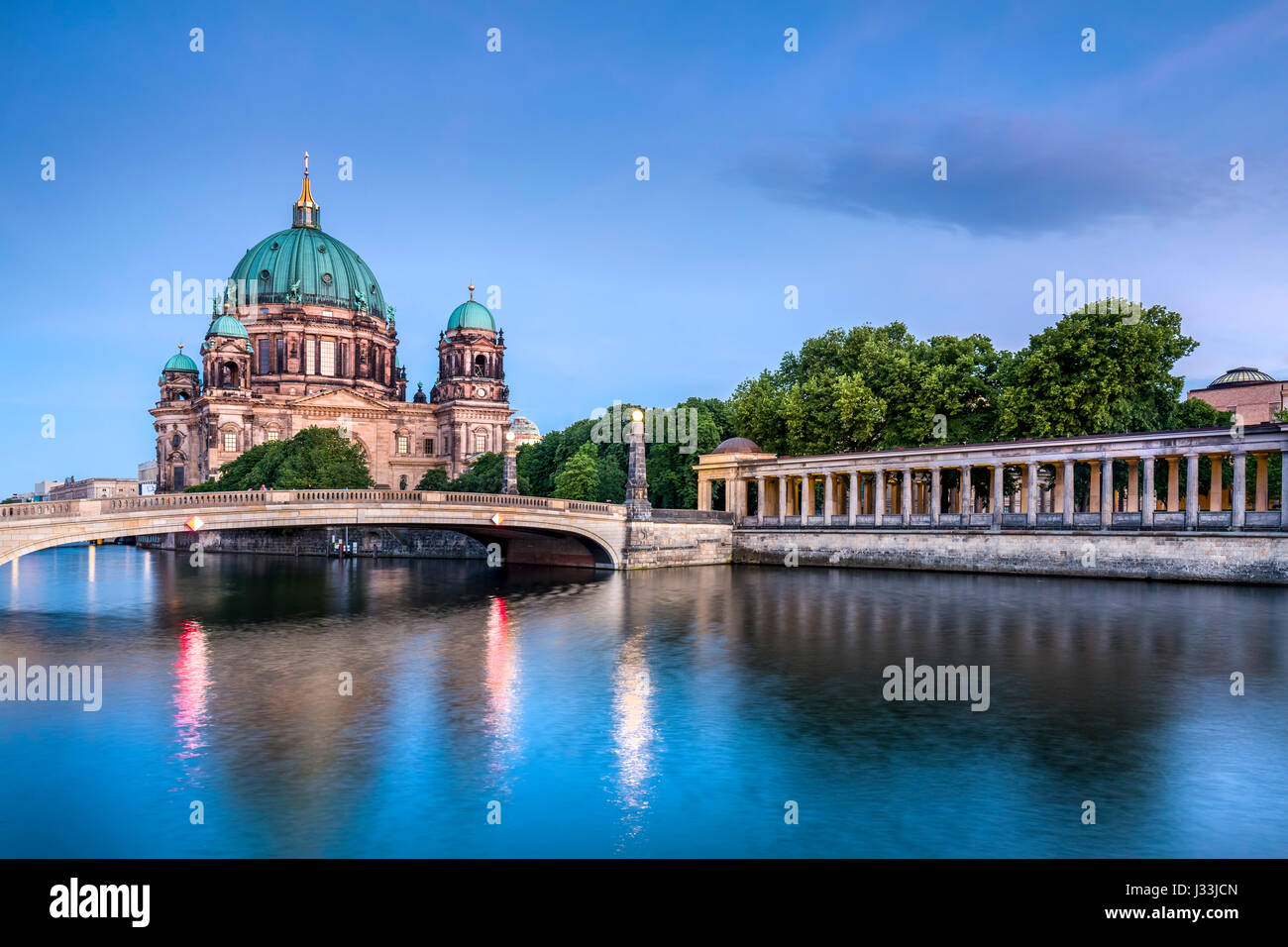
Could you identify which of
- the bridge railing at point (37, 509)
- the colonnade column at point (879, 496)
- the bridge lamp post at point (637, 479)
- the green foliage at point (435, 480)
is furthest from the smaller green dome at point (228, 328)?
the colonnade column at point (879, 496)

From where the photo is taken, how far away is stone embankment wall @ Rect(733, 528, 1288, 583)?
39875 mm

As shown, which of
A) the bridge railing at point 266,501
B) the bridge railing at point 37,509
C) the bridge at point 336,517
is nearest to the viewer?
the bridge railing at point 37,509

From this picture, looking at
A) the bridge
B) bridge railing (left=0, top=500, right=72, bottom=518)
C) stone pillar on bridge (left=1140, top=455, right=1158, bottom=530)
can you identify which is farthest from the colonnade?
bridge railing (left=0, top=500, right=72, bottom=518)

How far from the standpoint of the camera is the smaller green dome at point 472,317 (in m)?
111

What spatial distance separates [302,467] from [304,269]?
43608mm

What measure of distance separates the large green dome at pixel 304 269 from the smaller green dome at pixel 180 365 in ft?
40.4

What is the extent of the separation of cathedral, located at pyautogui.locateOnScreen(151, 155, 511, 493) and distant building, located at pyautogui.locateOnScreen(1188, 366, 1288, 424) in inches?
3058

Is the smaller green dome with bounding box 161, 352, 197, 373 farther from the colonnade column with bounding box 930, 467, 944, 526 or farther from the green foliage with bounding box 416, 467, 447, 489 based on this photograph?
the colonnade column with bounding box 930, 467, 944, 526

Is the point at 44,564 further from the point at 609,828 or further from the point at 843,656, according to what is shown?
the point at 609,828

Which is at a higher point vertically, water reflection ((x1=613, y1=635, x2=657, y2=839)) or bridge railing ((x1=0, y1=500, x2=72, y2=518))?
bridge railing ((x1=0, y1=500, x2=72, y2=518))

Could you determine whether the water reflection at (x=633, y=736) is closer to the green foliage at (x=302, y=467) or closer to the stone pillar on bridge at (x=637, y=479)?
the stone pillar on bridge at (x=637, y=479)

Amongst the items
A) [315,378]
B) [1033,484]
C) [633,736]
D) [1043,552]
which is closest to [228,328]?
[315,378]

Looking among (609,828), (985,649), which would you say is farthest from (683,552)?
(609,828)

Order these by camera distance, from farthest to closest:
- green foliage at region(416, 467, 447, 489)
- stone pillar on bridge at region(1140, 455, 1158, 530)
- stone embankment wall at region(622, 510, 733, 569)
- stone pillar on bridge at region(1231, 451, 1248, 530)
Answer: green foliage at region(416, 467, 447, 489) → stone embankment wall at region(622, 510, 733, 569) → stone pillar on bridge at region(1140, 455, 1158, 530) → stone pillar on bridge at region(1231, 451, 1248, 530)
